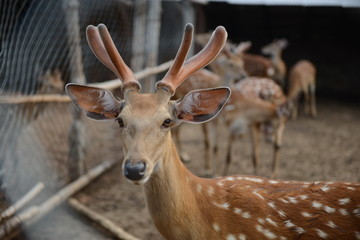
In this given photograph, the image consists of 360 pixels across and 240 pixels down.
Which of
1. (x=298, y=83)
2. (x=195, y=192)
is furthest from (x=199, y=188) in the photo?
(x=298, y=83)

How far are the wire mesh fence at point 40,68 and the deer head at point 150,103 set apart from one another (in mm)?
872

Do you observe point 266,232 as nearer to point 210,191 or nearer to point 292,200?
point 292,200

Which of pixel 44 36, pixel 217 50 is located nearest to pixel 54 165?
pixel 44 36

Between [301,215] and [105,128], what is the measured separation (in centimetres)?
445

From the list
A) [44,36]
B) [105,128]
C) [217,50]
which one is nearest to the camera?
[217,50]

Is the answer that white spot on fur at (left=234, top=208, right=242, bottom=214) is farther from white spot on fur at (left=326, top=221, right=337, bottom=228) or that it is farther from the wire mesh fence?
the wire mesh fence

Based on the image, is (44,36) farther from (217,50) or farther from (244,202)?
(244,202)

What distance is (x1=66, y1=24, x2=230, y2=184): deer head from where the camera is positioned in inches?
66.2

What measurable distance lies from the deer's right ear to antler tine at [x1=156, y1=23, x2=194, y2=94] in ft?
0.84

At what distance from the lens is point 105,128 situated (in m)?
5.89

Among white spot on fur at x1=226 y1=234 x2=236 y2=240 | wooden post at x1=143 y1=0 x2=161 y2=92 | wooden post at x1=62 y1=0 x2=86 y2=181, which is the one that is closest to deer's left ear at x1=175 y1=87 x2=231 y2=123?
white spot on fur at x1=226 y1=234 x2=236 y2=240

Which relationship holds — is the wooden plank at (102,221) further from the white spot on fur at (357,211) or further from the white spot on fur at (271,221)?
the white spot on fur at (357,211)

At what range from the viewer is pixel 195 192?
1895mm

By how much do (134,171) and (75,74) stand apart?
233 centimetres
